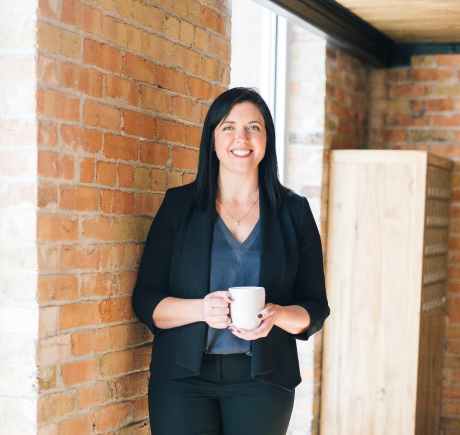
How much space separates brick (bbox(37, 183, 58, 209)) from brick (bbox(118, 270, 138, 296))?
40cm

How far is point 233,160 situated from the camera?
79.6 inches

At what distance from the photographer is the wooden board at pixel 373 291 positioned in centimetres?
341

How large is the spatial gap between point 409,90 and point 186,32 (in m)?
2.16

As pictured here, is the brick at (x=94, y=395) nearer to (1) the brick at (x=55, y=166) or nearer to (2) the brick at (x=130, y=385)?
(2) the brick at (x=130, y=385)

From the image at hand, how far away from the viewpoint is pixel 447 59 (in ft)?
13.3

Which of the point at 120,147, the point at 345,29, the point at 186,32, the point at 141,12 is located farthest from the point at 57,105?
the point at 345,29

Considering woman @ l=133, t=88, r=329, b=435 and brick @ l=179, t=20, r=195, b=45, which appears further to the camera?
brick @ l=179, t=20, r=195, b=45

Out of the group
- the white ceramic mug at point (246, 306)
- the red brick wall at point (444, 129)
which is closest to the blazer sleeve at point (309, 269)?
the white ceramic mug at point (246, 306)

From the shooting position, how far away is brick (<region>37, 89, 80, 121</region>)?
69.4 inches

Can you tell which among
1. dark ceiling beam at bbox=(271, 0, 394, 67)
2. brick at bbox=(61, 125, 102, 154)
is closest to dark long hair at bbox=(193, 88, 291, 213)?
brick at bbox=(61, 125, 102, 154)

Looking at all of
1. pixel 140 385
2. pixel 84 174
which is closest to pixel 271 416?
pixel 140 385

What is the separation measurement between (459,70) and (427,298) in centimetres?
145

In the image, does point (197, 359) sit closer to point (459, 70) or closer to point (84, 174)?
point (84, 174)

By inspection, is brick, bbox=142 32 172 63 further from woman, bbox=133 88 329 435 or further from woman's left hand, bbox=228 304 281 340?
woman's left hand, bbox=228 304 281 340
